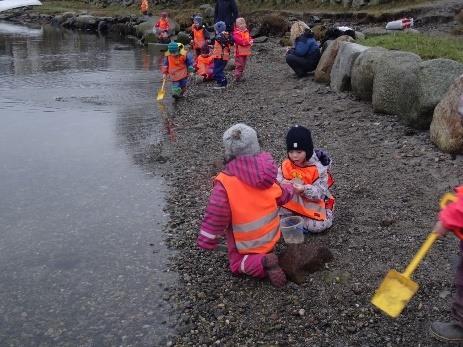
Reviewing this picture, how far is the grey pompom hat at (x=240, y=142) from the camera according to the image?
14.2 ft

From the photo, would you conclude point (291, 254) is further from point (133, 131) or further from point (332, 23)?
point (332, 23)

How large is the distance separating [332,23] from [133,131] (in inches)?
521

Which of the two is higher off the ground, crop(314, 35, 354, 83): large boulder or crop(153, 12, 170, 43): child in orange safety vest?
crop(314, 35, 354, 83): large boulder

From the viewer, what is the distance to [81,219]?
607 centimetres

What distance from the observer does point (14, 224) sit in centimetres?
600

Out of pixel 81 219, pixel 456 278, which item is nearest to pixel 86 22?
pixel 81 219

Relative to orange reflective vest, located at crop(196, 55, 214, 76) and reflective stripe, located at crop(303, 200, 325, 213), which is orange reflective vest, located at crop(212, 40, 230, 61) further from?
reflective stripe, located at crop(303, 200, 325, 213)

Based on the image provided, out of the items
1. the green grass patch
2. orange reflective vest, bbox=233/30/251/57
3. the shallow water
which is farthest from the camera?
orange reflective vest, bbox=233/30/251/57

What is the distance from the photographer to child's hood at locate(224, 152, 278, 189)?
4297 mm

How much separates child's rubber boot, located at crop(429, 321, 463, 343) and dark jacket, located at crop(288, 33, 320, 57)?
30.3 feet

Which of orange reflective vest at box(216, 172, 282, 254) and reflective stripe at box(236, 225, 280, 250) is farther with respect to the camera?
reflective stripe at box(236, 225, 280, 250)

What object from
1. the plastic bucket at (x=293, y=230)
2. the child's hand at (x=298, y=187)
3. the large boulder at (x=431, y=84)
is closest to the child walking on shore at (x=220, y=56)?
the large boulder at (x=431, y=84)

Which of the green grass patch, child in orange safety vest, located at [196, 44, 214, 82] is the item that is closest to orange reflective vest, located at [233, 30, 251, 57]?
child in orange safety vest, located at [196, 44, 214, 82]

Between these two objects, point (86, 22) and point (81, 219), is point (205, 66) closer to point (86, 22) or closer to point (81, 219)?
point (81, 219)
